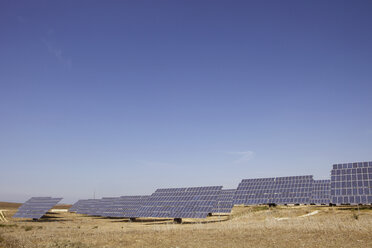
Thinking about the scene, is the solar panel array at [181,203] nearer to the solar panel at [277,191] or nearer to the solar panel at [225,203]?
the solar panel at [225,203]

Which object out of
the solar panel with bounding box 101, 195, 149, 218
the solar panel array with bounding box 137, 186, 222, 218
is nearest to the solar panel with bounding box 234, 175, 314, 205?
the solar panel array with bounding box 137, 186, 222, 218

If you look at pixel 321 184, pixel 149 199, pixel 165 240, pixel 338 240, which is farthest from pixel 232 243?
pixel 321 184

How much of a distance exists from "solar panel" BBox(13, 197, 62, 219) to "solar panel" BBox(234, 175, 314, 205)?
29.0 meters

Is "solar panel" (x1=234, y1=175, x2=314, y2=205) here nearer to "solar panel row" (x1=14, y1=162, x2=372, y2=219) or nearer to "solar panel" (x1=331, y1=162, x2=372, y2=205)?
"solar panel row" (x1=14, y1=162, x2=372, y2=219)

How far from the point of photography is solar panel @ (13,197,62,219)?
1633 inches

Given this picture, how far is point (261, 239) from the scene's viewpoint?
1741 centimetres

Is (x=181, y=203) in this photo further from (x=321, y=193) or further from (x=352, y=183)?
(x=321, y=193)

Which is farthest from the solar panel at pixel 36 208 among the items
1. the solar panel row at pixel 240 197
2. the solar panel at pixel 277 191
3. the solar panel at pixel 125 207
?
the solar panel at pixel 277 191

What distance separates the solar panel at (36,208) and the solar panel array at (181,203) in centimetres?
1452

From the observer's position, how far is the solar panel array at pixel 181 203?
33844 mm

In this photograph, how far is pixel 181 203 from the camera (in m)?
36.9

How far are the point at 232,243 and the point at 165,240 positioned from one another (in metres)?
4.51

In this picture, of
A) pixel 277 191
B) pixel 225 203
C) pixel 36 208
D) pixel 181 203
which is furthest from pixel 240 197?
pixel 36 208

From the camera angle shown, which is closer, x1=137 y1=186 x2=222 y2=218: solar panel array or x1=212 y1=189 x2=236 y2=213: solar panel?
x1=137 y1=186 x2=222 y2=218: solar panel array
